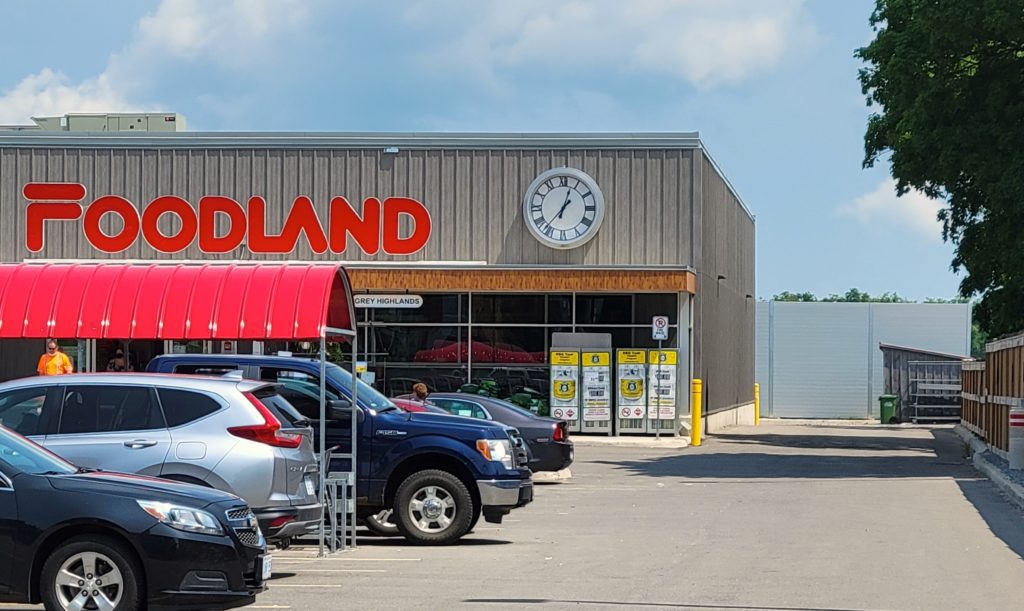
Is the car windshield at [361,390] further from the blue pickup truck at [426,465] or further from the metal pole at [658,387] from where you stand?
the metal pole at [658,387]

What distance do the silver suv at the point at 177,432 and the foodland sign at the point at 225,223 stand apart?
25.6m

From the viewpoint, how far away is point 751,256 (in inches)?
2408

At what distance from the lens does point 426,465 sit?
1541cm

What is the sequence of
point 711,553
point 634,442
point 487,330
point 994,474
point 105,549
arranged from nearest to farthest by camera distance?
point 105,549
point 711,553
point 994,474
point 634,442
point 487,330

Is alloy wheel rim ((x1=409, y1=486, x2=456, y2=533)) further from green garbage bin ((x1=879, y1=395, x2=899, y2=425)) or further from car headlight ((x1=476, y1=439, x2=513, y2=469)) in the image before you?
green garbage bin ((x1=879, y1=395, x2=899, y2=425))

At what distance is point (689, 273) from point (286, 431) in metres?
25.3

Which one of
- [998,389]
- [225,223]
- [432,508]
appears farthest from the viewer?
[225,223]

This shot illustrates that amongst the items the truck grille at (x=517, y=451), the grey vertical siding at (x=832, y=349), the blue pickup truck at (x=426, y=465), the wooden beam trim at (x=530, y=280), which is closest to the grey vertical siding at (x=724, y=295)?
the wooden beam trim at (x=530, y=280)

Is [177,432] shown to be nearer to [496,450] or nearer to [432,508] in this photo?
[432,508]

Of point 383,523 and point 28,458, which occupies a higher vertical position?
point 28,458

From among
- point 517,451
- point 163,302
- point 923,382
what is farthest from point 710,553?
point 923,382

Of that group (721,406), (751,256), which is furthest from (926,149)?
(751,256)

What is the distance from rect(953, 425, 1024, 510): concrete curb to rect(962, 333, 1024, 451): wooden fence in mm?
286

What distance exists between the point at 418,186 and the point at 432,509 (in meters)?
23.6
